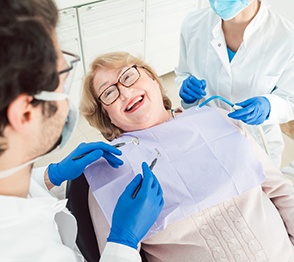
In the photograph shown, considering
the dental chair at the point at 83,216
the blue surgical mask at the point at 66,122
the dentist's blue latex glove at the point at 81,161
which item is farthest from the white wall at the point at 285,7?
the blue surgical mask at the point at 66,122

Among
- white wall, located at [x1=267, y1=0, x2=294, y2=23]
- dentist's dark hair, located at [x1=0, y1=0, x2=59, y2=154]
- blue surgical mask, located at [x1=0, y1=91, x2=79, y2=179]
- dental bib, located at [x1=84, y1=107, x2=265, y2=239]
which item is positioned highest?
dentist's dark hair, located at [x1=0, y1=0, x2=59, y2=154]

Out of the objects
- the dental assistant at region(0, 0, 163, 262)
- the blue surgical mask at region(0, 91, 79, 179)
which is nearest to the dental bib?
the dental assistant at region(0, 0, 163, 262)

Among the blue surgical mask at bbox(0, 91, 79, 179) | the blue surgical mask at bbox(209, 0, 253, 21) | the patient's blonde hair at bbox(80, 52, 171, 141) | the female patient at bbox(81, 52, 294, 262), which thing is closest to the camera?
the blue surgical mask at bbox(0, 91, 79, 179)

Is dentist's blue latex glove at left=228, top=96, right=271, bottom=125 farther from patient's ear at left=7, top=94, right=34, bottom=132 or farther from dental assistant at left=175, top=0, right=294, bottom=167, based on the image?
patient's ear at left=7, top=94, right=34, bottom=132

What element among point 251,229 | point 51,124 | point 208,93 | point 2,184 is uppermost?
point 51,124

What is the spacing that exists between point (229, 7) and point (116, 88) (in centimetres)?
56

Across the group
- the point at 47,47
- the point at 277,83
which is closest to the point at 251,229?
the point at 277,83

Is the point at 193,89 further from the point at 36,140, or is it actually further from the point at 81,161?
the point at 36,140

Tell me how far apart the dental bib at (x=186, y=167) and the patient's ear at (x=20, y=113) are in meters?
0.50

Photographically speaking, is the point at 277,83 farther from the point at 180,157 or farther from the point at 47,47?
the point at 47,47

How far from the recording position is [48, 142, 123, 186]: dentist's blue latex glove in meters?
1.14

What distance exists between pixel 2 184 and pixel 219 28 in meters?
1.14

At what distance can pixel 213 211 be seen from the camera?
45.8 inches

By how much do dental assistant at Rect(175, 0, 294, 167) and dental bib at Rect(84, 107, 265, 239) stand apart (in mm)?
154
